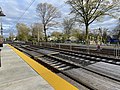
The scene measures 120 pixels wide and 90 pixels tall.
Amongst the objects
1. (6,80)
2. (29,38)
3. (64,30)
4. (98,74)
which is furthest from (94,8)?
(29,38)

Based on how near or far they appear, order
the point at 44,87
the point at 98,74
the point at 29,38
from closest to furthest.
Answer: the point at 44,87
the point at 98,74
the point at 29,38

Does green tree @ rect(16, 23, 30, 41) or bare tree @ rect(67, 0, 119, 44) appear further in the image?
green tree @ rect(16, 23, 30, 41)

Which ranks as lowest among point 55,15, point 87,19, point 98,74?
point 98,74

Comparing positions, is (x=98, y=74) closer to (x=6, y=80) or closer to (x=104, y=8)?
(x=6, y=80)

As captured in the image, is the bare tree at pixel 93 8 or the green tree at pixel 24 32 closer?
the bare tree at pixel 93 8

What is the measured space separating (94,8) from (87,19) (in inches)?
92.8

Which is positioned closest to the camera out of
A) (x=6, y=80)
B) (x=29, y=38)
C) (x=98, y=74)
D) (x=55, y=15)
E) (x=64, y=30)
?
(x=6, y=80)

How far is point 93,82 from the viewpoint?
8000mm

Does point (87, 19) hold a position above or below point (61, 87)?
above

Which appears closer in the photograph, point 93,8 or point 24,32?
point 93,8

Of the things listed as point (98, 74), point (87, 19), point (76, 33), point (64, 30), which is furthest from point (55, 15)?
point (98, 74)

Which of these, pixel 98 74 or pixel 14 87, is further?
pixel 98 74

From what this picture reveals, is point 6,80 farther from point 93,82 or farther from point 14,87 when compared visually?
point 93,82

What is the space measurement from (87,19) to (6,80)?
1186 inches
